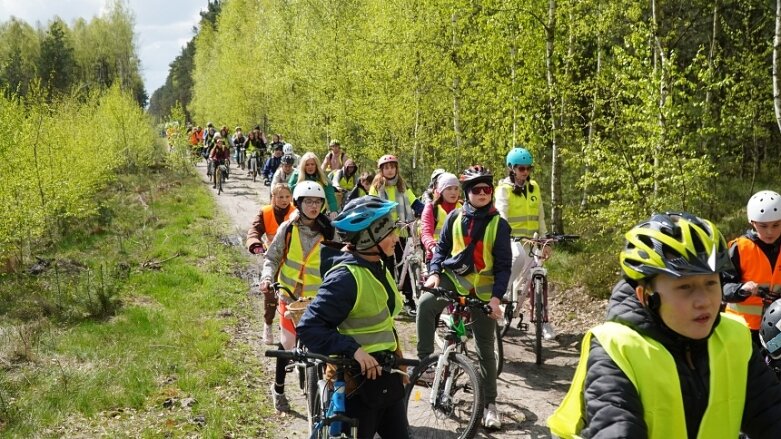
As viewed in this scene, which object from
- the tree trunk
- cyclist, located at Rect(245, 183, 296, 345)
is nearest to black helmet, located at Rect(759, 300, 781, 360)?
cyclist, located at Rect(245, 183, 296, 345)

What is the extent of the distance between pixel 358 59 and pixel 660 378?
22369 mm

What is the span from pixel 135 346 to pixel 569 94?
9.14 meters

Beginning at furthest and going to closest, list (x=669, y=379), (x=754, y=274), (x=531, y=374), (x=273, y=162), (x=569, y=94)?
(x=273, y=162), (x=569, y=94), (x=531, y=374), (x=754, y=274), (x=669, y=379)

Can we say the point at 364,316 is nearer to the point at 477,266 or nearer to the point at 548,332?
the point at 477,266

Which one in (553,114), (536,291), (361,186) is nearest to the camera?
(536,291)

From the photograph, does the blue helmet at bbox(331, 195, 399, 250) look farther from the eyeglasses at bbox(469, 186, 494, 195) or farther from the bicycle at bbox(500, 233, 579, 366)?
the bicycle at bbox(500, 233, 579, 366)

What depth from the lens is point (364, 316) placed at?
387 cm

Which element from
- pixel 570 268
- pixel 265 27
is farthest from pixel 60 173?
pixel 265 27

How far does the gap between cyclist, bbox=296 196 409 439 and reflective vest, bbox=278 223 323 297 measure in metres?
2.45

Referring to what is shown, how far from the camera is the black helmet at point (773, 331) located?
3729 millimetres

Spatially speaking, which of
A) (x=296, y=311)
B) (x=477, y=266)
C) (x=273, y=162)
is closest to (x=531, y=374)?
(x=477, y=266)

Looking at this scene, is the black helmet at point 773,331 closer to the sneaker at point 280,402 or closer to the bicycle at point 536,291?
the bicycle at point 536,291

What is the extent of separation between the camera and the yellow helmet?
2.03m

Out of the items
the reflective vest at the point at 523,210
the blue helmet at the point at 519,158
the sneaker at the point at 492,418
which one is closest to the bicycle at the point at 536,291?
the reflective vest at the point at 523,210
